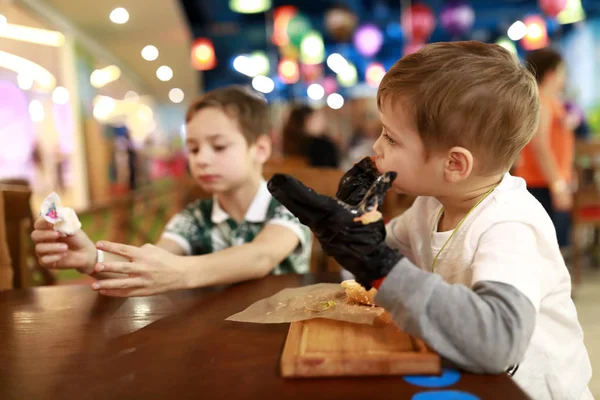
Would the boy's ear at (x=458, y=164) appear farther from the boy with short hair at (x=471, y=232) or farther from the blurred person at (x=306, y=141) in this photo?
the blurred person at (x=306, y=141)

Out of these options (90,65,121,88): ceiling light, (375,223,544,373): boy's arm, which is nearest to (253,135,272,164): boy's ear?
(375,223,544,373): boy's arm

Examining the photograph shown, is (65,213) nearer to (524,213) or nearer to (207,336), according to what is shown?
(207,336)

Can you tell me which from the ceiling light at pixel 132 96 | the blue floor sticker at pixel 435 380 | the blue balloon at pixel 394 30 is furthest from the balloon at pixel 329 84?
the blue floor sticker at pixel 435 380

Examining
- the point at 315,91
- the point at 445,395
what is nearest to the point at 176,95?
the point at 315,91

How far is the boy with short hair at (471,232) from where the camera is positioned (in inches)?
24.7

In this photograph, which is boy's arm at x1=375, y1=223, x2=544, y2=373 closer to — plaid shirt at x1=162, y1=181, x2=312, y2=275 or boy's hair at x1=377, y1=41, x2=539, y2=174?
boy's hair at x1=377, y1=41, x2=539, y2=174

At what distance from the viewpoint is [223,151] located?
4.60 feet

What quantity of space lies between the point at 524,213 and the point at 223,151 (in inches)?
32.4

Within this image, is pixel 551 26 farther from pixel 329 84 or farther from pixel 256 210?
pixel 256 210

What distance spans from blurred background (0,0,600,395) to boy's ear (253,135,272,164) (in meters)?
0.60

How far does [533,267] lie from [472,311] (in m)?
0.13

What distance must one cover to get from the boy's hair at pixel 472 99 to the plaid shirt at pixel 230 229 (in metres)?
0.61

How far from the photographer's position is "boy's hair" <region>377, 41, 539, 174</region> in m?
0.76

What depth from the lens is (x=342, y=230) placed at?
2.17 feet
